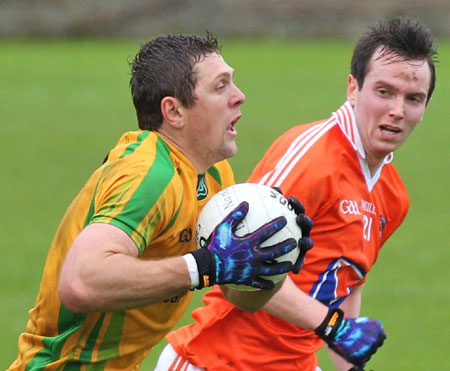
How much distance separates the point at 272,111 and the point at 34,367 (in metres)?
17.3

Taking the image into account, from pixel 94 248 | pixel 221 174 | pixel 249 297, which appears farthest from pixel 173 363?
pixel 94 248

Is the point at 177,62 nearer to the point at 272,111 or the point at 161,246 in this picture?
the point at 161,246

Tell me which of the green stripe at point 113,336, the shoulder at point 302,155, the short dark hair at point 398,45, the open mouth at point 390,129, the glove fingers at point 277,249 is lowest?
the green stripe at point 113,336

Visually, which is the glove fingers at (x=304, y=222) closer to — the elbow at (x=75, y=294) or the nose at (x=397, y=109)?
the elbow at (x=75, y=294)

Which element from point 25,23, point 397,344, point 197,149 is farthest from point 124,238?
point 25,23

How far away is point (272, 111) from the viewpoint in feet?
72.9

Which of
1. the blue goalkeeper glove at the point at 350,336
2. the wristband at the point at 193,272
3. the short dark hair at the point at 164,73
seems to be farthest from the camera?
the blue goalkeeper glove at the point at 350,336

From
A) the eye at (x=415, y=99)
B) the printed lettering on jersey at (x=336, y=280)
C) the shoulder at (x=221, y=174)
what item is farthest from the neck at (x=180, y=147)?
the eye at (x=415, y=99)

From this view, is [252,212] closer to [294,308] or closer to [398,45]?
[294,308]

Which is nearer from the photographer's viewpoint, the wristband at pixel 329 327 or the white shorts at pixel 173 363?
the wristband at pixel 329 327

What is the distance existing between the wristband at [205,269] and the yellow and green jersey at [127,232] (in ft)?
0.76

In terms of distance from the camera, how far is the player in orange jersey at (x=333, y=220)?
17.8 ft

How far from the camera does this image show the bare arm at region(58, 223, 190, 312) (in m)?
4.33

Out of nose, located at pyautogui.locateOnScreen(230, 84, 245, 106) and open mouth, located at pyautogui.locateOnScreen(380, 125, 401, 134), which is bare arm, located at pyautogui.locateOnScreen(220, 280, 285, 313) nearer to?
nose, located at pyautogui.locateOnScreen(230, 84, 245, 106)
